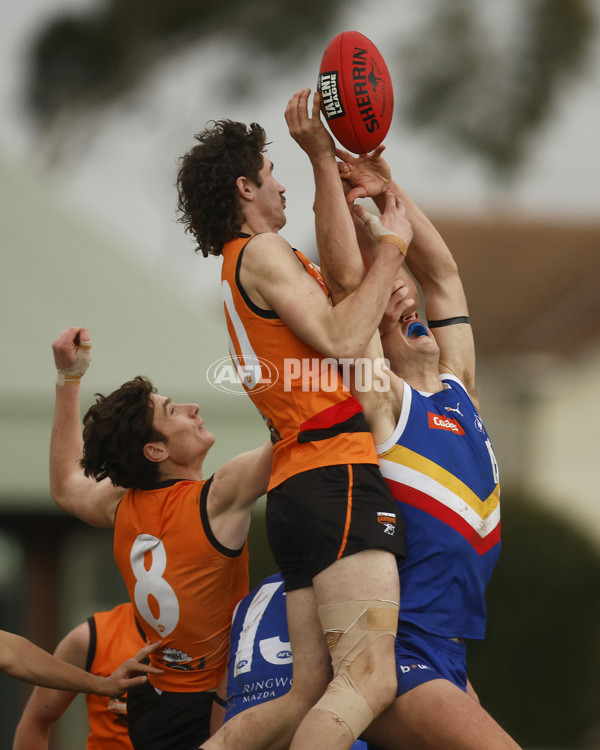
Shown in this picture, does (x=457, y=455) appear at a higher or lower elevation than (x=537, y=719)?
higher

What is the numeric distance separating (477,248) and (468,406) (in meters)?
17.8

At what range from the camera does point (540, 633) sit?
8875 millimetres

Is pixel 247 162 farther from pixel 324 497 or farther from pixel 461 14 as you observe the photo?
pixel 461 14

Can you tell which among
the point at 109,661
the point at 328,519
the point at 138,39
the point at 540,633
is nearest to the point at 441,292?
the point at 328,519

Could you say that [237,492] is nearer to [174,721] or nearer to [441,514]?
[441,514]

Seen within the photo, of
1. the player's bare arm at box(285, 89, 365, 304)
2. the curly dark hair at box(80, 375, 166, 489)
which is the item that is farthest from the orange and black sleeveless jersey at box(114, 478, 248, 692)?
the player's bare arm at box(285, 89, 365, 304)

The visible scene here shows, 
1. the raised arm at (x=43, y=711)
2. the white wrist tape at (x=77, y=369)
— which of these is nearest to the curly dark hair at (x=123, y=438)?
the white wrist tape at (x=77, y=369)

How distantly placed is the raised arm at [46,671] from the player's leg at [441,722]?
116 centimetres

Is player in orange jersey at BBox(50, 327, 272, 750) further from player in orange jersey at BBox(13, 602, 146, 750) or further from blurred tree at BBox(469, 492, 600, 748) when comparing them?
blurred tree at BBox(469, 492, 600, 748)

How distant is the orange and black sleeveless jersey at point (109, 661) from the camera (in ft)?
Result: 15.5

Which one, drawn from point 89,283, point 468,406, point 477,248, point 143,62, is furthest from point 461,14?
point 468,406

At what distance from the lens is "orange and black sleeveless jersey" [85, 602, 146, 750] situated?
4.71m

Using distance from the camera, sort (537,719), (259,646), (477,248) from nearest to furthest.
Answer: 1. (259,646)
2. (537,719)
3. (477,248)

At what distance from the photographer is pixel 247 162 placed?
3707 mm
